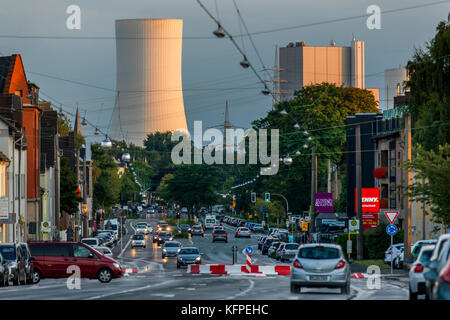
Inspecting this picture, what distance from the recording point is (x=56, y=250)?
38781mm

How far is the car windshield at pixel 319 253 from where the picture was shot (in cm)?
2772

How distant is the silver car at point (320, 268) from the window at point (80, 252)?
12.9 meters

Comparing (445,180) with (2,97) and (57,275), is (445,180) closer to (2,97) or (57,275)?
(57,275)

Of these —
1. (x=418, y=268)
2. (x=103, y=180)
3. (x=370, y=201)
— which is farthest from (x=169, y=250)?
(x=103, y=180)

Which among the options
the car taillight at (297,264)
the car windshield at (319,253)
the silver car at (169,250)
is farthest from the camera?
the silver car at (169,250)

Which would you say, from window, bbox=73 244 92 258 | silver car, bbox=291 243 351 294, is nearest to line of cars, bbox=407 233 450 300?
silver car, bbox=291 243 351 294

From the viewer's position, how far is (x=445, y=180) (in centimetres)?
4062

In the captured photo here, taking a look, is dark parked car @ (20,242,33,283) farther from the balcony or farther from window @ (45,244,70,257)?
the balcony

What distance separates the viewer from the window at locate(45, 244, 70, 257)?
3859 cm

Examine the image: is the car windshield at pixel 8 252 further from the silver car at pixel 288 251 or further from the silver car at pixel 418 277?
the silver car at pixel 288 251

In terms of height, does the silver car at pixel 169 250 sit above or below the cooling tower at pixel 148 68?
below

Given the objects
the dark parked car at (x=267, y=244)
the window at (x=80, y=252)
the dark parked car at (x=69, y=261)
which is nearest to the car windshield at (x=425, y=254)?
the dark parked car at (x=69, y=261)

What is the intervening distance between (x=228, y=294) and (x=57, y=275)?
512 inches
